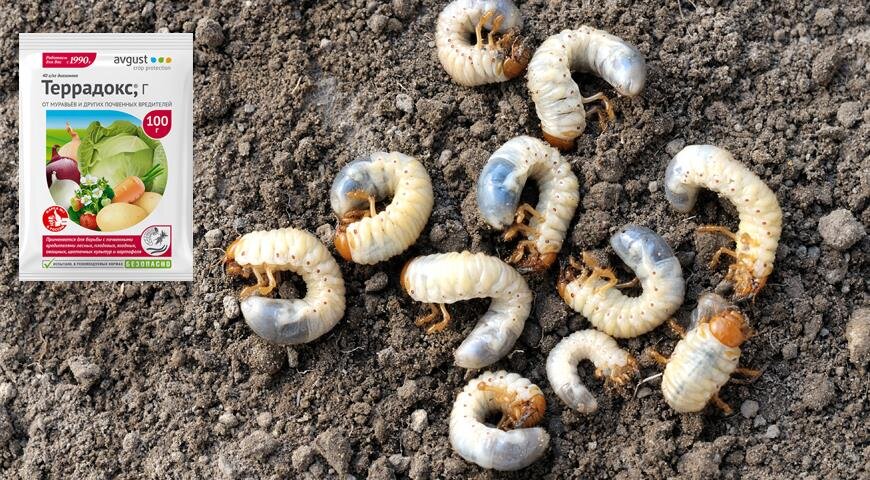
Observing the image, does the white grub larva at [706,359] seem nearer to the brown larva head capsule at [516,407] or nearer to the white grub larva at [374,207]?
the brown larva head capsule at [516,407]

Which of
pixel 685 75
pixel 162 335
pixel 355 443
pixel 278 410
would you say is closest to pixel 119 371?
pixel 162 335

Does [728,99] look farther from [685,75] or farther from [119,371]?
[119,371]

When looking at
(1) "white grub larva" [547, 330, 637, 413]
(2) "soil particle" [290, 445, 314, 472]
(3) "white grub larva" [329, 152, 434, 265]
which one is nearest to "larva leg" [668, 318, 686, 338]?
(1) "white grub larva" [547, 330, 637, 413]

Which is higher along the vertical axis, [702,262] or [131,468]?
[702,262]

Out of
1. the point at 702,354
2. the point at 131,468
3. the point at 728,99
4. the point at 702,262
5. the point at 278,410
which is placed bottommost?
the point at 131,468

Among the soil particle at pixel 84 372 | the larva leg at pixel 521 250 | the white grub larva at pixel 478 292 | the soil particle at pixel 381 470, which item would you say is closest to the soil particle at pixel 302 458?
the soil particle at pixel 381 470

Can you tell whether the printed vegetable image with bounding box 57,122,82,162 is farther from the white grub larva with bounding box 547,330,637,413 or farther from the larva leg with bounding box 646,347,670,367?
the larva leg with bounding box 646,347,670,367
